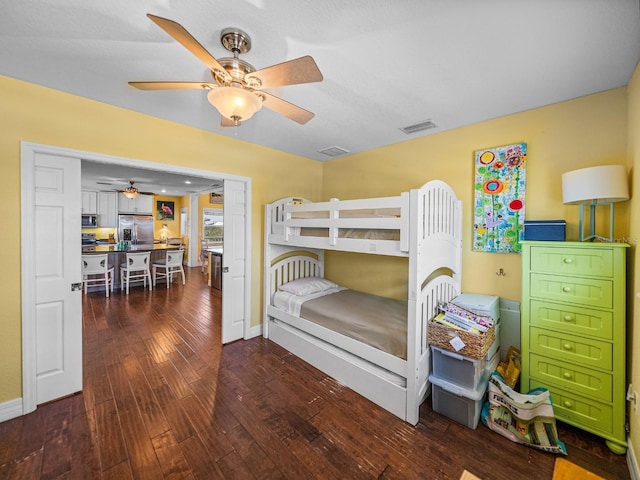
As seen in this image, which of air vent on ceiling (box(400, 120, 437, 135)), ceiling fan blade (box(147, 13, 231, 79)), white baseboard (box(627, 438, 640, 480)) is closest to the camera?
ceiling fan blade (box(147, 13, 231, 79))

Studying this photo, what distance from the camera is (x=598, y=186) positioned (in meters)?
1.72

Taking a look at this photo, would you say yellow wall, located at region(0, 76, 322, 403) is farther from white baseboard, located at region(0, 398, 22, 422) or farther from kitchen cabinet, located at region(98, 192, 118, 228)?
kitchen cabinet, located at region(98, 192, 118, 228)

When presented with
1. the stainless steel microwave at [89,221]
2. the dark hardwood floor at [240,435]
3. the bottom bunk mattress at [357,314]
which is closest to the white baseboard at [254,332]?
the bottom bunk mattress at [357,314]

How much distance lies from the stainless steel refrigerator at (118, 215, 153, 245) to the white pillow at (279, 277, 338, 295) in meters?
6.42

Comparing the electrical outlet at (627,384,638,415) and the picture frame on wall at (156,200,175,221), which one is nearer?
the electrical outlet at (627,384,638,415)

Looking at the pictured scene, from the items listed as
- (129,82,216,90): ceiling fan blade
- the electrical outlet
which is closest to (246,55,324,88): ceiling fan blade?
(129,82,216,90): ceiling fan blade

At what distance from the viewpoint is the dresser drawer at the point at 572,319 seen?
1733 millimetres

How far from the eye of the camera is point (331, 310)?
8.78ft

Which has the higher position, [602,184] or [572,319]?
[602,184]

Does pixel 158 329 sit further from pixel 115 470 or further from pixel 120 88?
pixel 120 88

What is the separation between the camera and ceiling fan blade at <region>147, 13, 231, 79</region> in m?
0.96

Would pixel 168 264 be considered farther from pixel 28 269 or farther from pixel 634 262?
pixel 634 262

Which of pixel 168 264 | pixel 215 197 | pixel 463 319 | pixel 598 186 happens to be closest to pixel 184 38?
pixel 463 319

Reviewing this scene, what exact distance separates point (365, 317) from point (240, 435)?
1364 mm
